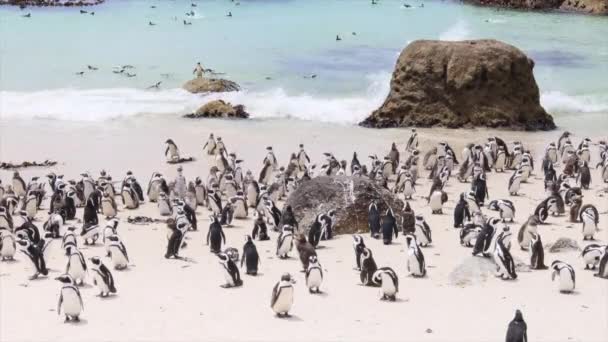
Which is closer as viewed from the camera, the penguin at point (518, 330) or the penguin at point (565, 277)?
the penguin at point (518, 330)

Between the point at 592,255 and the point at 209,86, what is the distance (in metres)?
19.0

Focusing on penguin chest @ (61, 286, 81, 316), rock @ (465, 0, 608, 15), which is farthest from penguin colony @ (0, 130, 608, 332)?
rock @ (465, 0, 608, 15)

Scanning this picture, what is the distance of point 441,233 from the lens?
1591cm

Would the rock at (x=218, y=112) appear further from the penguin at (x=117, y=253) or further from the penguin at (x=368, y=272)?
the penguin at (x=368, y=272)

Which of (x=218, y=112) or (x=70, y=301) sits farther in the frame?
(x=218, y=112)

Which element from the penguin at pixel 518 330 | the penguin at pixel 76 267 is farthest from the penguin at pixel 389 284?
the penguin at pixel 76 267

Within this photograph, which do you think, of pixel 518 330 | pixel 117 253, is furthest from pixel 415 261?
pixel 117 253

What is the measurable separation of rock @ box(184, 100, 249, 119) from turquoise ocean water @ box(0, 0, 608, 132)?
0.68 metres

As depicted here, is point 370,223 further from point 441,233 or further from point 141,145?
point 141,145

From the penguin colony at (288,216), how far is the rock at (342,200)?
16cm

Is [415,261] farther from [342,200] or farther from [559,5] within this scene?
[559,5]

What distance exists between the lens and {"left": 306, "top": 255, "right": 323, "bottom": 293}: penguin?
1264 cm

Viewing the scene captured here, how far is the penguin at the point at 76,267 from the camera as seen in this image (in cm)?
1285

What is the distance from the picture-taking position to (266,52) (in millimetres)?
40156
